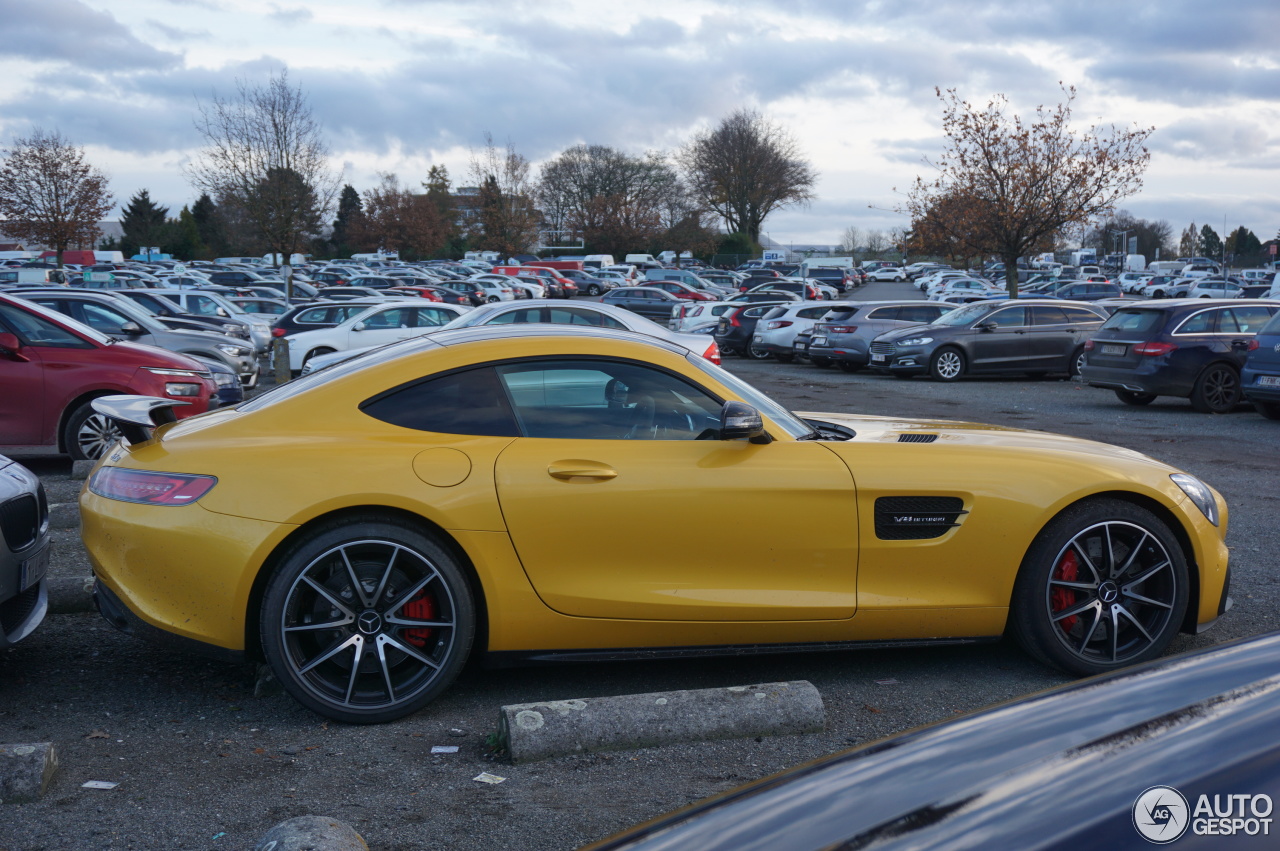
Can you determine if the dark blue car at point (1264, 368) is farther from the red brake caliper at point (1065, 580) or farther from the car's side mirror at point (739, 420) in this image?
the car's side mirror at point (739, 420)

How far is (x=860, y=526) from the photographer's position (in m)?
4.24

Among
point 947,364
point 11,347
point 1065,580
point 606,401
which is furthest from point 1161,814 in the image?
point 947,364

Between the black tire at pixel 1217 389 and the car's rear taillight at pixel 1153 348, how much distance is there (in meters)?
0.55

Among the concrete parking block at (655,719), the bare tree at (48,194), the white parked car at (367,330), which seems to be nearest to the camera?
the concrete parking block at (655,719)

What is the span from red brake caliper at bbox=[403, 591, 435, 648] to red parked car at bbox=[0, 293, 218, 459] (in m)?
5.99

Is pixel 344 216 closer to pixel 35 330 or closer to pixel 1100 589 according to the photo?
pixel 35 330

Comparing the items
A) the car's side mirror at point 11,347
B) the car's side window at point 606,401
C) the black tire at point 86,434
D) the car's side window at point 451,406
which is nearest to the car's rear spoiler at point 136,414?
the car's side window at point 451,406

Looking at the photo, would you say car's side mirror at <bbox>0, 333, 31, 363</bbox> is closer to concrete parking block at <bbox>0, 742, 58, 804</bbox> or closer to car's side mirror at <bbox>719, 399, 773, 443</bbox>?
concrete parking block at <bbox>0, 742, 58, 804</bbox>

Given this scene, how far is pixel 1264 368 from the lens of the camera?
13500 millimetres

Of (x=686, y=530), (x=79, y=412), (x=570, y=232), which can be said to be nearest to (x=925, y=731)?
(x=686, y=530)

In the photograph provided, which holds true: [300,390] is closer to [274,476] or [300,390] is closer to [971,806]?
[274,476]

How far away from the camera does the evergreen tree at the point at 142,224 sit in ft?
286

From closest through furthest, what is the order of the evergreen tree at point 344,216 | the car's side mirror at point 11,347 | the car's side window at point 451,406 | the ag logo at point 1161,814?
the ag logo at point 1161,814 < the car's side window at point 451,406 < the car's side mirror at point 11,347 < the evergreen tree at point 344,216

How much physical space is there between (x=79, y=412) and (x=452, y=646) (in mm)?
6844
